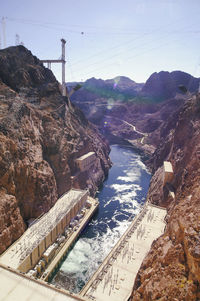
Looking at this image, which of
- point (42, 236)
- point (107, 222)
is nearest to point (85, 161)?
point (107, 222)

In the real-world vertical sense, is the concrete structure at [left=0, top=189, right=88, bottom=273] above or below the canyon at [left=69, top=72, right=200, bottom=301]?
below

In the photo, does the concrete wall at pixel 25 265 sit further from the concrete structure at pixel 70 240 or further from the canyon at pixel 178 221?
the canyon at pixel 178 221

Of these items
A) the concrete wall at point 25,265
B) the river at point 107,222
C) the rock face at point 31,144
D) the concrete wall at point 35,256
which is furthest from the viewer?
the rock face at point 31,144

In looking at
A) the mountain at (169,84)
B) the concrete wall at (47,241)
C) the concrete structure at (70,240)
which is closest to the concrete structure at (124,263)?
the concrete structure at (70,240)

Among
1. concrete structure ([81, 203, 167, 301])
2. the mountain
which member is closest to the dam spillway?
concrete structure ([81, 203, 167, 301])

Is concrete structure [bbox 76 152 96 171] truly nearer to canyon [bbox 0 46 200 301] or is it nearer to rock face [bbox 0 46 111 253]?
canyon [bbox 0 46 200 301]

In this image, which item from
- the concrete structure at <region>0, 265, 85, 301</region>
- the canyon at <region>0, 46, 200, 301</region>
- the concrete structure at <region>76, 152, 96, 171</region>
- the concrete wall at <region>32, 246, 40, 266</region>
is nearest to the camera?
the canyon at <region>0, 46, 200, 301</region>

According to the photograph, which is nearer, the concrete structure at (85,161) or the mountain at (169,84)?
the concrete structure at (85,161)
